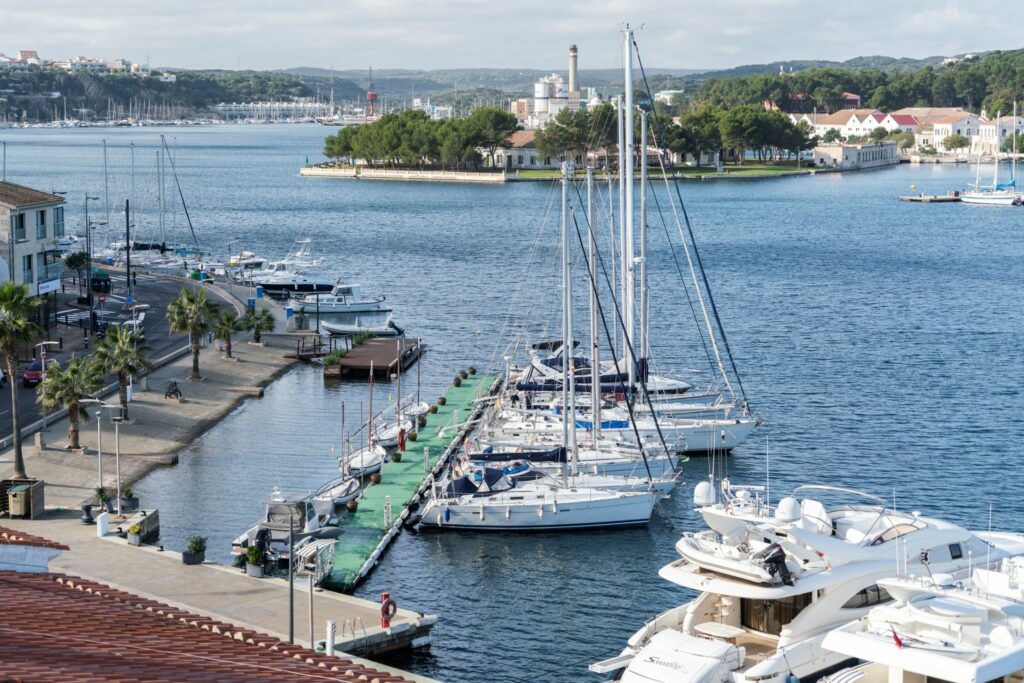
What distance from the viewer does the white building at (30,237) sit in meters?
64.6

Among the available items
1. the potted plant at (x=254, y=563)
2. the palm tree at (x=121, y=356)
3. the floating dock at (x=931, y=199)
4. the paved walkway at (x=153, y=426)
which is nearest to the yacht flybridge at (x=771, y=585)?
the potted plant at (x=254, y=563)

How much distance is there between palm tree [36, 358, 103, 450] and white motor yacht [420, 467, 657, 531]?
1279 centimetres

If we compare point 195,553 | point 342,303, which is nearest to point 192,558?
point 195,553

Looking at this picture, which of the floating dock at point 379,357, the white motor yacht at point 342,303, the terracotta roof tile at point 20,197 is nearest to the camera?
the terracotta roof tile at point 20,197

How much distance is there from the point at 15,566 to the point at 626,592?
19.4 metres

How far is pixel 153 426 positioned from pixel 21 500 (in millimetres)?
14391

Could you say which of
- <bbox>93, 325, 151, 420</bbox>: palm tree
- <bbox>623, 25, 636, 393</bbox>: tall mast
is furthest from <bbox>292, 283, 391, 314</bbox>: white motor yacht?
<bbox>623, 25, 636, 393</bbox>: tall mast

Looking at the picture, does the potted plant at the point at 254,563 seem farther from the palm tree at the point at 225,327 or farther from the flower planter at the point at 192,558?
the palm tree at the point at 225,327

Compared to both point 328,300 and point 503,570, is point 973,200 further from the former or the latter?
point 503,570

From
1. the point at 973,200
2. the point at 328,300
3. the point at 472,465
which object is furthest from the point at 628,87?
the point at 973,200

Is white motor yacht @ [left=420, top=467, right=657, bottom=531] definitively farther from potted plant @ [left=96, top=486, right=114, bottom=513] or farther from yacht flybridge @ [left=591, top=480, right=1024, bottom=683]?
yacht flybridge @ [left=591, top=480, right=1024, bottom=683]

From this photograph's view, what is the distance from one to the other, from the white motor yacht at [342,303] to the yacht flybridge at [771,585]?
187 ft

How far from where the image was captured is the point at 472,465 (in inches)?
1806

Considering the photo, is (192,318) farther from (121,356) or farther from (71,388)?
(71,388)
